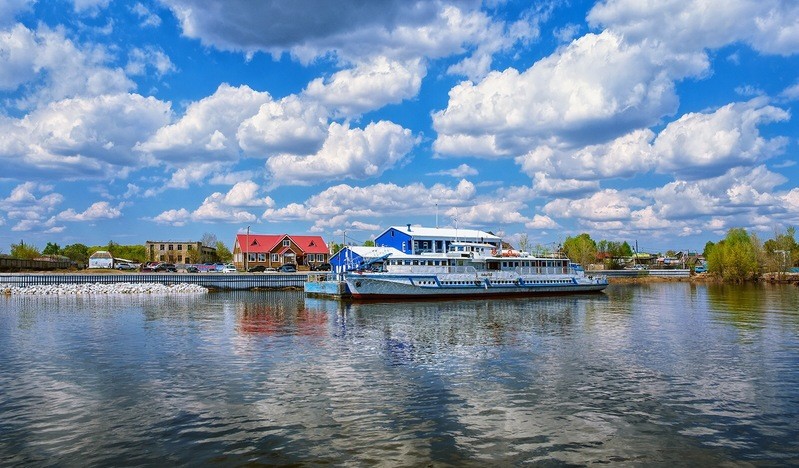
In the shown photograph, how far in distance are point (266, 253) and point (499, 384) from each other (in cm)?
11694

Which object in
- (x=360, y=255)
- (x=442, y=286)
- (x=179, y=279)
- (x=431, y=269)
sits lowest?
(x=442, y=286)

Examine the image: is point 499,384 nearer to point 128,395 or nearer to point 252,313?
point 128,395

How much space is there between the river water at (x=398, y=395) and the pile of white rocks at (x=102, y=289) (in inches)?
1670

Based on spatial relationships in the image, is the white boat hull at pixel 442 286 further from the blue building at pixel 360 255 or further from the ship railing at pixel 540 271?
the blue building at pixel 360 255

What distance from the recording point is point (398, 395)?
19906mm

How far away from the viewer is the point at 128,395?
19.9 metres

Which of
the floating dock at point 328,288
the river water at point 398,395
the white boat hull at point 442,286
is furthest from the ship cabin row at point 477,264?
the river water at point 398,395

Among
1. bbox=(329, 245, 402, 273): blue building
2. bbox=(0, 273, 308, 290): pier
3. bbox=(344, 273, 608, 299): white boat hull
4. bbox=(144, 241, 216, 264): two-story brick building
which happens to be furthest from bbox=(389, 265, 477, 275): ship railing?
bbox=(144, 241, 216, 264): two-story brick building

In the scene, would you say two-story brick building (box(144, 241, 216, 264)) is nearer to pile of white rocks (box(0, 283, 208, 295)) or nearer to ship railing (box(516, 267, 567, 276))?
pile of white rocks (box(0, 283, 208, 295))

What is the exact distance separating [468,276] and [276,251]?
72961mm

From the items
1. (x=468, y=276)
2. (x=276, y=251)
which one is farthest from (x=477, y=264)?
(x=276, y=251)

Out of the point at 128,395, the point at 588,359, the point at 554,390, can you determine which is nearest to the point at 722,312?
the point at 588,359

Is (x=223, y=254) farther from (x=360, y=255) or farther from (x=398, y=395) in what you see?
(x=398, y=395)

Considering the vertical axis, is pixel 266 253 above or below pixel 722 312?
above
